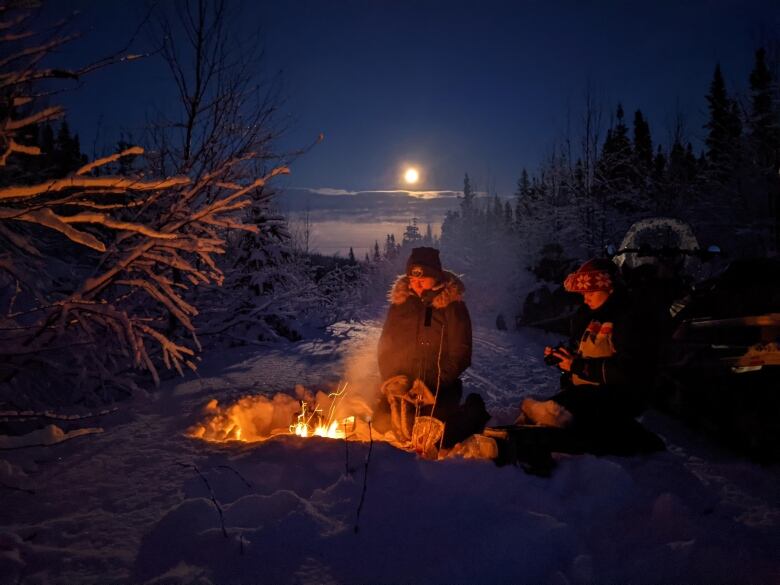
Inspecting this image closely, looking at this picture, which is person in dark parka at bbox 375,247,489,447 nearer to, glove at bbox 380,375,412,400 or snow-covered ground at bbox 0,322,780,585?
glove at bbox 380,375,412,400

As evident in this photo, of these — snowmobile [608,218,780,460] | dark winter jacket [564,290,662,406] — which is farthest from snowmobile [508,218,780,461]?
dark winter jacket [564,290,662,406]

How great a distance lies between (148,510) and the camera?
212 cm

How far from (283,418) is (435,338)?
1.80 metres

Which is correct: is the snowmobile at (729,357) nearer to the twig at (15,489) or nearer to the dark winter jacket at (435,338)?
the dark winter jacket at (435,338)

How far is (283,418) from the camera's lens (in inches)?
175

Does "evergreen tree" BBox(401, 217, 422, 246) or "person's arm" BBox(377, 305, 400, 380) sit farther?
"evergreen tree" BBox(401, 217, 422, 246)

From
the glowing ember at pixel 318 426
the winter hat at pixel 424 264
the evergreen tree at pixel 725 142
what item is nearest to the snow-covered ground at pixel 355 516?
the glowing ember at pixel 318 426

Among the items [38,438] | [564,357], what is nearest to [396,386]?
[564,357]

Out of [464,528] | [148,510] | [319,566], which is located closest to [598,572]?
[464,528]

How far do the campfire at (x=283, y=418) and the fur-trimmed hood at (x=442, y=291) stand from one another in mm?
1235

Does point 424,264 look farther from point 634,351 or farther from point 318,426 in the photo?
point 634,351

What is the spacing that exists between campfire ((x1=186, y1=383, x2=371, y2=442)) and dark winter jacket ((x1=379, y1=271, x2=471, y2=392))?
75cm

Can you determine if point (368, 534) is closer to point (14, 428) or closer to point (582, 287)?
point (582, 287)

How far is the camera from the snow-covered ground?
1.76 metres
